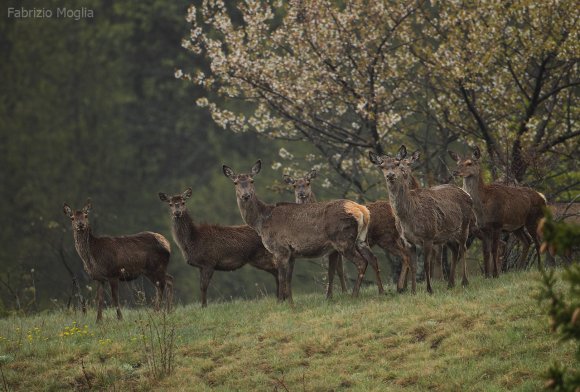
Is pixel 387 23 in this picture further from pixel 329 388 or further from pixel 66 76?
pixel 66 76

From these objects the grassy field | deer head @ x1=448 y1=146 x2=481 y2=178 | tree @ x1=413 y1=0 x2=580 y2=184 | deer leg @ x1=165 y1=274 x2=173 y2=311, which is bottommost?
the grassy field

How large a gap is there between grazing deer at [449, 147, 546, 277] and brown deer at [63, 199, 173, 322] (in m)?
5.44

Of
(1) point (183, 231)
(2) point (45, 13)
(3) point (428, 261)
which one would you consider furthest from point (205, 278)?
(2) point (45, 13)

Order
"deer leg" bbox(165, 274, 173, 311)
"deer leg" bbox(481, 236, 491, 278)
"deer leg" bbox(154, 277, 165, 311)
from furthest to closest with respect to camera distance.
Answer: "deer leg" bbox(165, 274, 173, 311)
"deer leg" bbox(154, 277, 165, 311)
"deer leg" bbox(481, 236, 491, 278)

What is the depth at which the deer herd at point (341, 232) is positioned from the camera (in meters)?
16.2

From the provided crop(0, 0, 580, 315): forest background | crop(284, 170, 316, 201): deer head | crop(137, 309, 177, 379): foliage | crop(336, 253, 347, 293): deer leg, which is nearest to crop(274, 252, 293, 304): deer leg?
crop(336, 253, 347, 293): deer leg

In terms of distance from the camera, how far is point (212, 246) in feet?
60.0

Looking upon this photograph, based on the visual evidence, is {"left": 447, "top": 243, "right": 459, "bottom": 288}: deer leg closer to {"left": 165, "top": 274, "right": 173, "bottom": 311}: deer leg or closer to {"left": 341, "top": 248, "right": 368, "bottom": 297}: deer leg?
{"left": 341, "top": 248, "right": 368, "bottom": 297}: deer leg

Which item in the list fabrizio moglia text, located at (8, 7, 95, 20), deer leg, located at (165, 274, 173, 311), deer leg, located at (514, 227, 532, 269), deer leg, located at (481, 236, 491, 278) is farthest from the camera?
fabrizio moglia text, located at (8, 7, 95, 20)

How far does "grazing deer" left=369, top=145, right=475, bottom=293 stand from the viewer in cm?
1593

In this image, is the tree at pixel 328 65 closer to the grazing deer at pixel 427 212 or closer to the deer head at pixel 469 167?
the deer head at pixel 469 167

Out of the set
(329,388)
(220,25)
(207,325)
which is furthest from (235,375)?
(220,25)

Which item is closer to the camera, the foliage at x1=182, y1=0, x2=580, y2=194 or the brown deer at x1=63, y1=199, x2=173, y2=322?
the brown deer at x1=63, y1=199, x2=173, y2=322

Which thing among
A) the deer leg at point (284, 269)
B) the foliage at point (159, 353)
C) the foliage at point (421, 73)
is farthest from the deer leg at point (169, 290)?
the foliage at point (421, 73)
